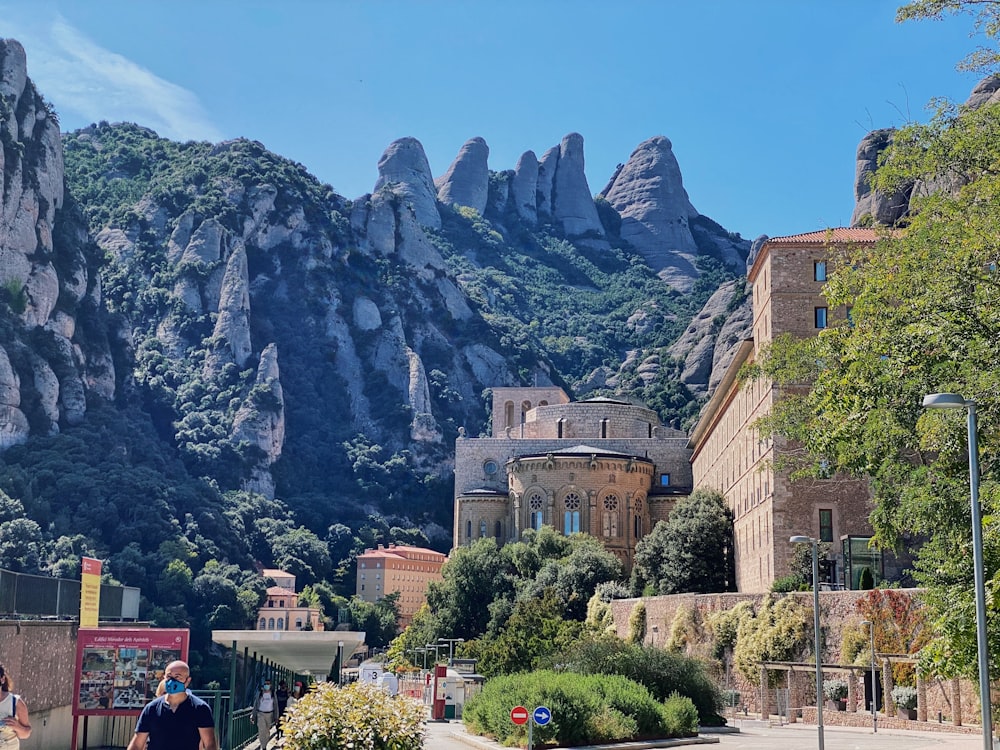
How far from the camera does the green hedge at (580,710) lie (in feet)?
99.9

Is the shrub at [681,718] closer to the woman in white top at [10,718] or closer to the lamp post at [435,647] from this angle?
the woman in white top at [10,718]

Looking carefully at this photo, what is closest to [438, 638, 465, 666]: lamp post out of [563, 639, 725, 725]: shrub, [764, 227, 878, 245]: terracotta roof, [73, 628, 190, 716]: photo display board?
[764, 227, 878, 245]: terracotta roof

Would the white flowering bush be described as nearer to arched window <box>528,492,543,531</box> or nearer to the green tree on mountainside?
the green tree on mountainside

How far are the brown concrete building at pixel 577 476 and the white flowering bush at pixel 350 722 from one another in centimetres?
7966

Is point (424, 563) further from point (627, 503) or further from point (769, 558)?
point (769, 558)

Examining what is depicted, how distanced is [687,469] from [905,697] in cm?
7135

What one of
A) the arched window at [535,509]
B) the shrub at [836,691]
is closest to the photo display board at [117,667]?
the shrub at [836,691]

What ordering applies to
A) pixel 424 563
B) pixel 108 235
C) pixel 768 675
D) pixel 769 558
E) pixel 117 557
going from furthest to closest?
pixel 108 235, pixel 424 563, pixel 117 557, pixel 769 558, pixel 768 675

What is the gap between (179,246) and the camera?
18362 centimetres

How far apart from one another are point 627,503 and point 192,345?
95.7 metres

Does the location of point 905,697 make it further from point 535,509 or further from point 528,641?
point 535,509

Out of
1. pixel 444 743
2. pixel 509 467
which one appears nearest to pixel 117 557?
pixel 509 467

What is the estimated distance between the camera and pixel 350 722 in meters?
16.3

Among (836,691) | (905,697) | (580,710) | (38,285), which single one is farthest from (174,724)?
(38,285)
